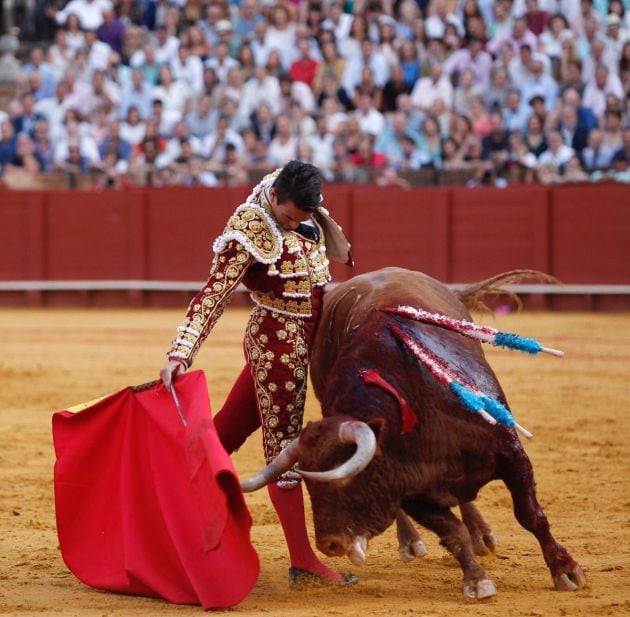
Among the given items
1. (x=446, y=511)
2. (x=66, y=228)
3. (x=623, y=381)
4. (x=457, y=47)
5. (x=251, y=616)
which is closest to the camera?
(x=251, y=616)

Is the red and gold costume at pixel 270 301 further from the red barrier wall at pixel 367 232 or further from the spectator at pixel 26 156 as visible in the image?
the spectator at pixel 26 156

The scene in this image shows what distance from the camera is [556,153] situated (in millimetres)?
10648

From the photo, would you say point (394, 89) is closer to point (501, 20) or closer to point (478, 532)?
point (501, 20)

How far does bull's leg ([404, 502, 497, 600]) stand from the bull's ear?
0.87 ft

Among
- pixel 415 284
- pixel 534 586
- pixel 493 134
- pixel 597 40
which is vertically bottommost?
pixel 534 586

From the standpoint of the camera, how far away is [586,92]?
10.5 metres

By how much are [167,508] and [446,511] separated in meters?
0.78

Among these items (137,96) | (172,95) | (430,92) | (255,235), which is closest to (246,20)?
(172,95)

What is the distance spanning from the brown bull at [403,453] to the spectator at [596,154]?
267 inches

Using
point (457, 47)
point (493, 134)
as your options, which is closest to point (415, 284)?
point (493, 134)

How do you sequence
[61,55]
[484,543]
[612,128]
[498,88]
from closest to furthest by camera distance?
[484,543] < [612,128] < [498,88] < [61,55]

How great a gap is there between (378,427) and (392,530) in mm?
1302

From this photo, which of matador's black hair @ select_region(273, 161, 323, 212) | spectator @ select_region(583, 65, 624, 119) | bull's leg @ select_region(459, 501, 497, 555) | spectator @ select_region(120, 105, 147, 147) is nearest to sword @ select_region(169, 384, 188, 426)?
matador's black hair @ select_region(273, 161, 323, 212)

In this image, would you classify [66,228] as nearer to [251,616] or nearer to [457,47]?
[457,47]
